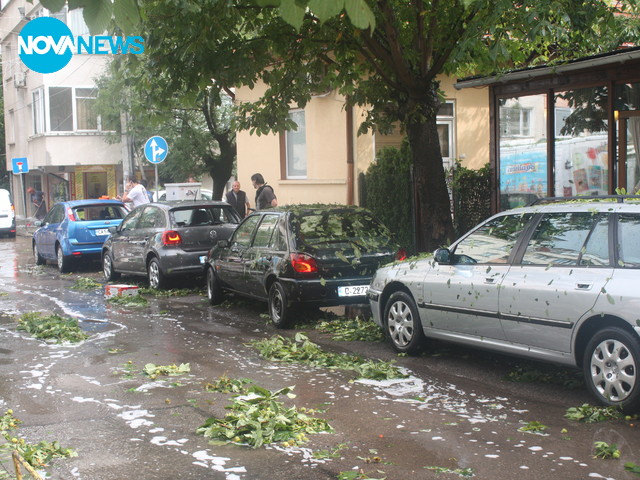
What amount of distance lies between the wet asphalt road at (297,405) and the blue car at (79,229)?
814 centimetres

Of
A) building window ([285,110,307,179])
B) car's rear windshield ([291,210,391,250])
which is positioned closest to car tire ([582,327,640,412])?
car's rear windshield ([291,210,391,250])

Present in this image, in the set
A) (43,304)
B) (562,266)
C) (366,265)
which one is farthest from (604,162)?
(43,304)

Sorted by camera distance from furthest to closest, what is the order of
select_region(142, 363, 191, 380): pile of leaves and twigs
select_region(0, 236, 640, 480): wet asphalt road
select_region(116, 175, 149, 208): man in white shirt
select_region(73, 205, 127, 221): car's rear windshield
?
1. select_region(116, 175, 149, 208): man in white shirt
2. select_region(73, 205, 127, 221): car's rear windshield
3. select_region(142, 363, 191, 380): pile of leaves and twigs
4. select_region(0, 236, 640, 480): wet asphalt road

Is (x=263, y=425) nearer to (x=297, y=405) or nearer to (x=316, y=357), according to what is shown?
(x=297, y=405)

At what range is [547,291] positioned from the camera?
680 centimetres

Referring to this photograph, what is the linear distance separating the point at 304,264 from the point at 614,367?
4.77 m

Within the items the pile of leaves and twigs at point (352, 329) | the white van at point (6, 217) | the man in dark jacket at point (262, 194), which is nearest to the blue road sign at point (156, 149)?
the man in dark jacket at point (262, 194)

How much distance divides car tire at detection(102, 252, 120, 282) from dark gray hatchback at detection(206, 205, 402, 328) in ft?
19.0

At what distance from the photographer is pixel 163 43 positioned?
1188 cm

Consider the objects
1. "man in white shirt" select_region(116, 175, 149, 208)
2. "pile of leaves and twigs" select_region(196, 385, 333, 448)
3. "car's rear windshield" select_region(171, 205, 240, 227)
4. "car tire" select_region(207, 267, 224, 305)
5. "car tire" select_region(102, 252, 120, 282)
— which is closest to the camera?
"pile of leaves and twigs" select_region(196, 385, 333, 448)

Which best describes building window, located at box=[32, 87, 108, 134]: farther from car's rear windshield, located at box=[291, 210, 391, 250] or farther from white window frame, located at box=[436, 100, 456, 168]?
car's rear windshield, located at box=[291, 210, 391, 250]

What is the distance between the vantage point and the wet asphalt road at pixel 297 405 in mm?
5195

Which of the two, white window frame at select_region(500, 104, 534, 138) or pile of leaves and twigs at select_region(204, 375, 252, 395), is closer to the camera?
pile of leaves and twigs at select_region(204, 375, 252, 395)

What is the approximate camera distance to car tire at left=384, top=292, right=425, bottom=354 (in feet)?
27.9
